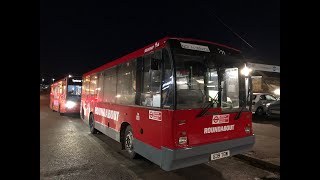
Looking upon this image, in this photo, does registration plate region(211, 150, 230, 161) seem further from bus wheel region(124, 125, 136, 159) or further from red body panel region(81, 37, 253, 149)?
bus wheel region(124, 125, 136, 159)

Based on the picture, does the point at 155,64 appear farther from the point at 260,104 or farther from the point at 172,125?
the point at 260,104

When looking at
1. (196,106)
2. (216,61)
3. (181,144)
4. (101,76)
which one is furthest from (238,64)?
(101,76)

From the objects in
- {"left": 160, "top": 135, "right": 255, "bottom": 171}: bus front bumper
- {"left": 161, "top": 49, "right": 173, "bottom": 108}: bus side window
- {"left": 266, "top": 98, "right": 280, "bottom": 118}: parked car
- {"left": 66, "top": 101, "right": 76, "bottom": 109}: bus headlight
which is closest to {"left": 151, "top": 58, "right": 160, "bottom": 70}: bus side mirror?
{"left": 161, "top": 49, "right": 173, "bottom": 108}: bus side window

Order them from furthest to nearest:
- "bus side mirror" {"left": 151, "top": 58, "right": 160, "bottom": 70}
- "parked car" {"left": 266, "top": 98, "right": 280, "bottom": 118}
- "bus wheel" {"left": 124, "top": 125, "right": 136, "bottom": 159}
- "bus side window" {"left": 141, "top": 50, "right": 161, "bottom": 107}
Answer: "parked car" {"left": 266, "top": 98, "right": 280, "bottom": 118}
"bus wheel" {"left": 124, "top": 125, "right": 136, "bottom": 159}
"bus side window" {"left": 141, "top": 50, "right": 161, "bottom": 107}
"bus side mirror" {"left": 151, "top": 58, "right": 160, "bottom": 70}

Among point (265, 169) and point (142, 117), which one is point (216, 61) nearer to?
point (142, 117)

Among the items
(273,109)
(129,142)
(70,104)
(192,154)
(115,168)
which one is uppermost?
(70,104)

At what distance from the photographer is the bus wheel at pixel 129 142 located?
660 cm

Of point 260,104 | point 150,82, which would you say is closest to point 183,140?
point 150,82

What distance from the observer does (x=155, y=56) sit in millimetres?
5414

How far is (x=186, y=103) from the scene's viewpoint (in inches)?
196

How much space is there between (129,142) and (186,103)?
2670mm

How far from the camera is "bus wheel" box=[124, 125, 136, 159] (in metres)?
6.60

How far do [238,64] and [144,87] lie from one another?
247 cm
